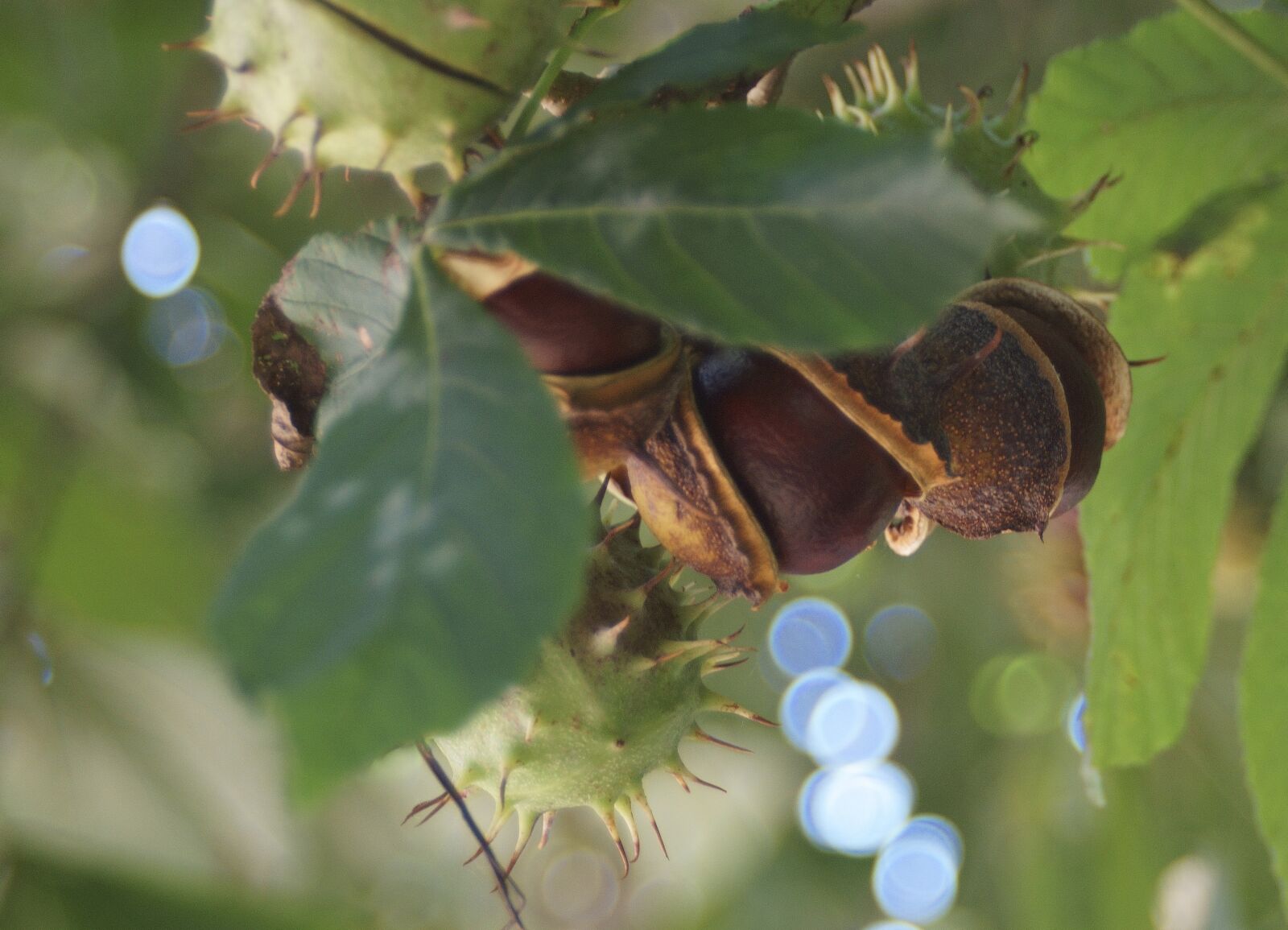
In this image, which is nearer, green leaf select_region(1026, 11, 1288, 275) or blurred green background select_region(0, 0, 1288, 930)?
green leaf select_region(1026, 11, 1288, 275)

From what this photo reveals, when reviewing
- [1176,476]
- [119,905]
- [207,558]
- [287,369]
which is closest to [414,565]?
[287,369]

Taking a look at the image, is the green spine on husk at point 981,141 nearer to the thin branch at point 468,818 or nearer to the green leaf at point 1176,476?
the green leaf at point 1176,476

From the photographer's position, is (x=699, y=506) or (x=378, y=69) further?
(x=699, y=506)

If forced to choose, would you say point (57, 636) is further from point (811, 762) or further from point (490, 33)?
point (490, 33)

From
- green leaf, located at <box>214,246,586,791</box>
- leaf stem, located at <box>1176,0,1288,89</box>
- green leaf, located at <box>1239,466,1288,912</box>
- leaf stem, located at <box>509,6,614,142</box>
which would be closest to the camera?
green leaf, located at <box>214,246,586,791</box>

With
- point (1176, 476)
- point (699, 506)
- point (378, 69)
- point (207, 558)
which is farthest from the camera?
point (207, 558)

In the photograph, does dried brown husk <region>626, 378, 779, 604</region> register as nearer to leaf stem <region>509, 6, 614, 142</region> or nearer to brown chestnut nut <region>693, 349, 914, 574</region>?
brown chestnut nut <region>693, 349, 914, 574</region>

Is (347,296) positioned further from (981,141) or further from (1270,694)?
(1270,694)

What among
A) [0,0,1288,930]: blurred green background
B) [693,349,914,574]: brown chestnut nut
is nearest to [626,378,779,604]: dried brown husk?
[693,349,914,574]: brown chestnut nut
